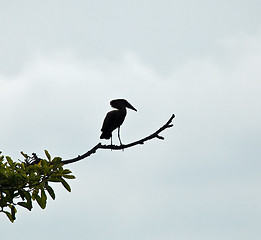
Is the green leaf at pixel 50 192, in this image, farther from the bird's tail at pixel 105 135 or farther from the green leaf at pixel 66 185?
the bird's tail at pixel 105 135

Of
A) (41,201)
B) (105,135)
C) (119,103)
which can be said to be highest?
(119,103)

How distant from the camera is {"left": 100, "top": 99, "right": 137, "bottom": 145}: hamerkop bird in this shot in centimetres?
1354

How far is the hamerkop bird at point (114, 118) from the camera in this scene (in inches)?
533

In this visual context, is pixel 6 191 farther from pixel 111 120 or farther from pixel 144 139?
pixel 111 120

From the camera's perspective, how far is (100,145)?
869 cm

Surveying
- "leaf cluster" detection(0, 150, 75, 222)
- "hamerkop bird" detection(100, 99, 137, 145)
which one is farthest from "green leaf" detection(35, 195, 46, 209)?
"hamerkop bird" detection(100, 99, 137, 145)

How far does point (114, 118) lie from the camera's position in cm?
1354

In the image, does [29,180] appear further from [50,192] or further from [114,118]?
[114,118]

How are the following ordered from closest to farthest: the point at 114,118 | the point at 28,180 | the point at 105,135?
1. the point at 28,180
2. the point at 114,118
3. the point at 105,135

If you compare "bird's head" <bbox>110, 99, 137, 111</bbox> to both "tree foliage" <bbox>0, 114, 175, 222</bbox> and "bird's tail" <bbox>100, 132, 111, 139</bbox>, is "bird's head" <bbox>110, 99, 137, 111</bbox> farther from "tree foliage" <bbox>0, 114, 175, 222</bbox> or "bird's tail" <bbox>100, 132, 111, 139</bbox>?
"tree foliage" <bbox>0, 114, 175, 222</bbox>

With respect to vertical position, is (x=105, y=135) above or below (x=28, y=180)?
above

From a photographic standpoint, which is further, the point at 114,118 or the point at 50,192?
the point at 114,118

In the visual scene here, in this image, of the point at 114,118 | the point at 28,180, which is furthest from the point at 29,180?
the point at 114,118

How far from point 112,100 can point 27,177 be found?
259 inches
